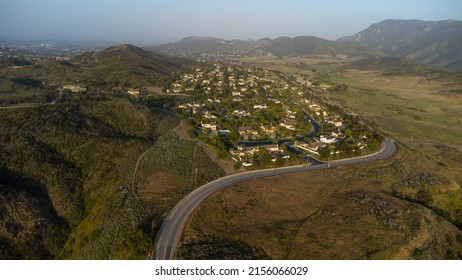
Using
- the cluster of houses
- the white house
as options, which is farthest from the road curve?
the white house

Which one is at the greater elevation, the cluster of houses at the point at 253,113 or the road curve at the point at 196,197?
the cluster of houses at the point at 253,113

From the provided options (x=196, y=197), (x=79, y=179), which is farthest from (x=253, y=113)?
(x=79, y=179)

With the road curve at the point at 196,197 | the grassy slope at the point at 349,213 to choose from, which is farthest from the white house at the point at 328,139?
the grassy slope at the point at 349,213

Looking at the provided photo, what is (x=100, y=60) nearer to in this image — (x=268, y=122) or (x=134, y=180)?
(x=268, y=122)

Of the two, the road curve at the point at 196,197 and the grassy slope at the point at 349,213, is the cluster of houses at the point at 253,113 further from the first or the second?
the grassy slope at the point at 349,213

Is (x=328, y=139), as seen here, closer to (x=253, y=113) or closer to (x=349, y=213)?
(x=253, y=113)

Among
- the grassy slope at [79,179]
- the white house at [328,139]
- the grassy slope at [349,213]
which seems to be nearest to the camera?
the grassy slope at [349,213]

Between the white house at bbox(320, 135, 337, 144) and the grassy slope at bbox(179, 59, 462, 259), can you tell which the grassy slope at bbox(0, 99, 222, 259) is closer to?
the grassy slope at bbox(179, 59, 462, 259)
